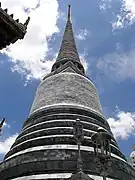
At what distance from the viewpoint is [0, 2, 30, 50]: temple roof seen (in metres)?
6.22

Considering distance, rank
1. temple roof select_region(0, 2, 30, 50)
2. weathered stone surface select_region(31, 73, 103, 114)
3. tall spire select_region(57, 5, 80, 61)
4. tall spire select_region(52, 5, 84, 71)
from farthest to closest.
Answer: tall spire select_region(57, 5, 80, 61), tall spire select_region(52, 5, 84, 71), weathered stone surface select_region(31, 73, 103, 114), temple roof select_region(0, 2, 30, 50)

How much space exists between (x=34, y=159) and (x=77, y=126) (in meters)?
4.07

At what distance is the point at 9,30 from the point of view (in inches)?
249

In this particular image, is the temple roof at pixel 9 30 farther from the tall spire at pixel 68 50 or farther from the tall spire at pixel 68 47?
the tall spire at pixel 68 47

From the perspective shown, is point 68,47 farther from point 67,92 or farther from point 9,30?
point 9,30

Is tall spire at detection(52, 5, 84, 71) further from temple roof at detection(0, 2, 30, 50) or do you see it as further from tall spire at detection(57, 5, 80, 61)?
temple roof at detection(0, 2, 30, 50)

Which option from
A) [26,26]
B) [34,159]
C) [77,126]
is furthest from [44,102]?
[26,26]

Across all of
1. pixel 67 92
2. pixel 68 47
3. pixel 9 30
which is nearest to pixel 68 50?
pixel 68 47

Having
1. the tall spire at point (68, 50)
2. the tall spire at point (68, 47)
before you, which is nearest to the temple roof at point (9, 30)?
the tall spire at point (68, 50)

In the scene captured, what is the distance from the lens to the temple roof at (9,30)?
6221mm

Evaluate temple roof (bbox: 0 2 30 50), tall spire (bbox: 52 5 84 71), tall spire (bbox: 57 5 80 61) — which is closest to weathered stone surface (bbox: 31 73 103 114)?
tall spire (bbox: 52 5 84 71)

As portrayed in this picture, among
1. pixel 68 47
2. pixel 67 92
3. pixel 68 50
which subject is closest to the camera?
pixel 67 92

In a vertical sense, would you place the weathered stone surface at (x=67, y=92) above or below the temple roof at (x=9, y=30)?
above

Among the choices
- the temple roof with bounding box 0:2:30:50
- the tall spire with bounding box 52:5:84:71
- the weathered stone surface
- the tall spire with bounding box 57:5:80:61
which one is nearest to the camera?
the temple roof with bounding box 0:2:30:50
